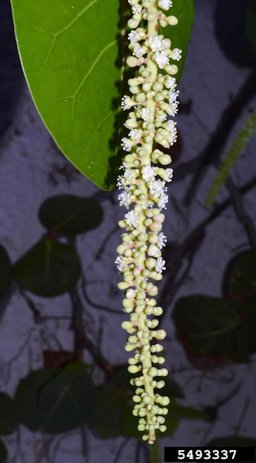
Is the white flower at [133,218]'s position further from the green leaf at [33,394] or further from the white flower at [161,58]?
the green leaf at [33,394]

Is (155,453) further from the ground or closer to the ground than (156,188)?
closer to the ground

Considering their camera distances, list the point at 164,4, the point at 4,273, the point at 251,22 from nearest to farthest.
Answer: the point at 164,4 → the point at 251,22 → the point at 4,273

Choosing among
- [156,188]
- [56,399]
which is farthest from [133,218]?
[56,399]

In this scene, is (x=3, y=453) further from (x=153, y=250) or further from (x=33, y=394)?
(x=153, y=250)

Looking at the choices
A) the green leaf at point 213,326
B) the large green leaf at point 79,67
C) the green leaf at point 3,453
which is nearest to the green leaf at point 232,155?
the green leaf at point 213,326

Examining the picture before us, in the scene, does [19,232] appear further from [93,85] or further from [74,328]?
[93,85]

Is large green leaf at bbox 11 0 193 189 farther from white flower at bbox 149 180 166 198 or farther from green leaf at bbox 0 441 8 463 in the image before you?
green leaf at bbox 0 441 8 463
